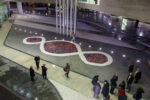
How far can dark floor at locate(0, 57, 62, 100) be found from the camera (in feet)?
33.0

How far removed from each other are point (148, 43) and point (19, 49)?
60.5ft

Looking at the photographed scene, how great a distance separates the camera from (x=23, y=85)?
36.5 feet

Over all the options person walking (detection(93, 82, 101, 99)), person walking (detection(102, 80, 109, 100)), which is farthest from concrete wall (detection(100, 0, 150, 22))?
person walking (detection(93, 82, 101, 99))

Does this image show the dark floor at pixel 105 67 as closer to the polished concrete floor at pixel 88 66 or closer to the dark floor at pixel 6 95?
the polished concrete floor at pixel 88 66

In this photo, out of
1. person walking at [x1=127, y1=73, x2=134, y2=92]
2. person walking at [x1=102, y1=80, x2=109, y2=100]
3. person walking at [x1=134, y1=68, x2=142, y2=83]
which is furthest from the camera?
person walking at [x1=134, y1=68, x2=142, y2=83]

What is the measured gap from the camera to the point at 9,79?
38.8ft

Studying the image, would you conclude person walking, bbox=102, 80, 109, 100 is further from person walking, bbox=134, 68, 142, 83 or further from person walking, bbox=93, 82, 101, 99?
person walking, bbox=134, 68, 142, 83

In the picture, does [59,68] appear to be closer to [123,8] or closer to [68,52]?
[68,52]

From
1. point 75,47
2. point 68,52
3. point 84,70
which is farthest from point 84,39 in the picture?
point 84,70

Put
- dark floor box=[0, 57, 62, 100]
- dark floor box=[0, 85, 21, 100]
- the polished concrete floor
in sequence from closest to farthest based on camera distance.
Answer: dark floor box=[0, 85, 21, 100] → dark floor box=[0, 57, 62, 100] → the polished concrete floor

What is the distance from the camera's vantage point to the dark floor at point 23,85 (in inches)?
396

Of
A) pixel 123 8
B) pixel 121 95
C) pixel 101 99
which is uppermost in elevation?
pixel 123 8

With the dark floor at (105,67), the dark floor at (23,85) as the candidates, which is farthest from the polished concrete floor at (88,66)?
the dark floor at (23,85)

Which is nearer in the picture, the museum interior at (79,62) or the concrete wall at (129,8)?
the museum interior at (79,62)
